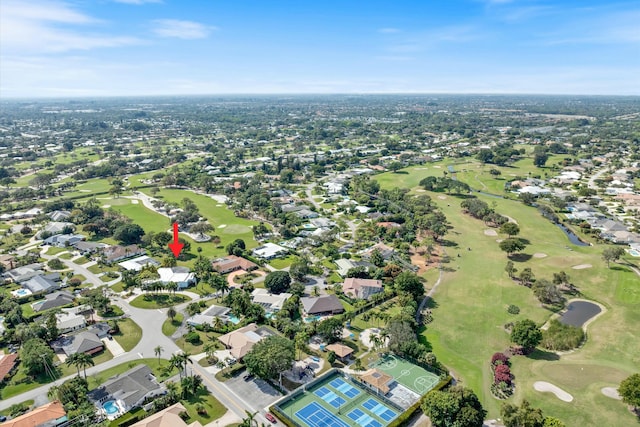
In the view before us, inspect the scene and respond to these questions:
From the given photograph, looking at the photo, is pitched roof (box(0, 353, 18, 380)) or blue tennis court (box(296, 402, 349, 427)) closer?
blue tennis court (box(296, 402, 349, 427))

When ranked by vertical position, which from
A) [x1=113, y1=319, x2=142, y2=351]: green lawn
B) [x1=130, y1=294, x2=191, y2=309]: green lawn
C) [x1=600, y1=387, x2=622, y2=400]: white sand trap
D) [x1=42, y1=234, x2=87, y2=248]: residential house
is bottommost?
[x1=600, y1=387, x2=622, y2=400]: white sand trap

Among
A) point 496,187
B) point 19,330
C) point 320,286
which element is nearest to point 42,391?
point 19,330

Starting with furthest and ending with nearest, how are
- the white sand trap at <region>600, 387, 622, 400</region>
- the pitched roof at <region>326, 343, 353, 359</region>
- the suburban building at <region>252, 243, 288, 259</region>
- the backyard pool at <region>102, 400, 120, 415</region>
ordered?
the suburban building at <region>252, 243, 288, 259</region>, the pitched roof at <region>326, 343, 353, 359</region>, the white sand trap at <region>600, 387, 622, 400</region>, the backyard pool at <region>102, 400, 120, 415</region>

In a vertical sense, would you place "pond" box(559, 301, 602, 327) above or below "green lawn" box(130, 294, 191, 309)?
below

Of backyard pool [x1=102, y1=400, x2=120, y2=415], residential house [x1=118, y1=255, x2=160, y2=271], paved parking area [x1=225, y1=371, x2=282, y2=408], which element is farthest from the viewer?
residential house [x1=118, y1=255, x2=160, y2=271]

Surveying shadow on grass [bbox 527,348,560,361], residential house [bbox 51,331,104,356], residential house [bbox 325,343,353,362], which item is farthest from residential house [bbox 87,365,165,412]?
shadow on grass [bbox 527,348,560,361]

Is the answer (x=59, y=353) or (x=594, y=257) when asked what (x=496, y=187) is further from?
(x=59, y=353)

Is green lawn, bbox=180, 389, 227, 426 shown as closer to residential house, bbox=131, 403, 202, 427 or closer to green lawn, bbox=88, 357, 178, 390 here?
residential house, bbox=131, 403, 202, 427
